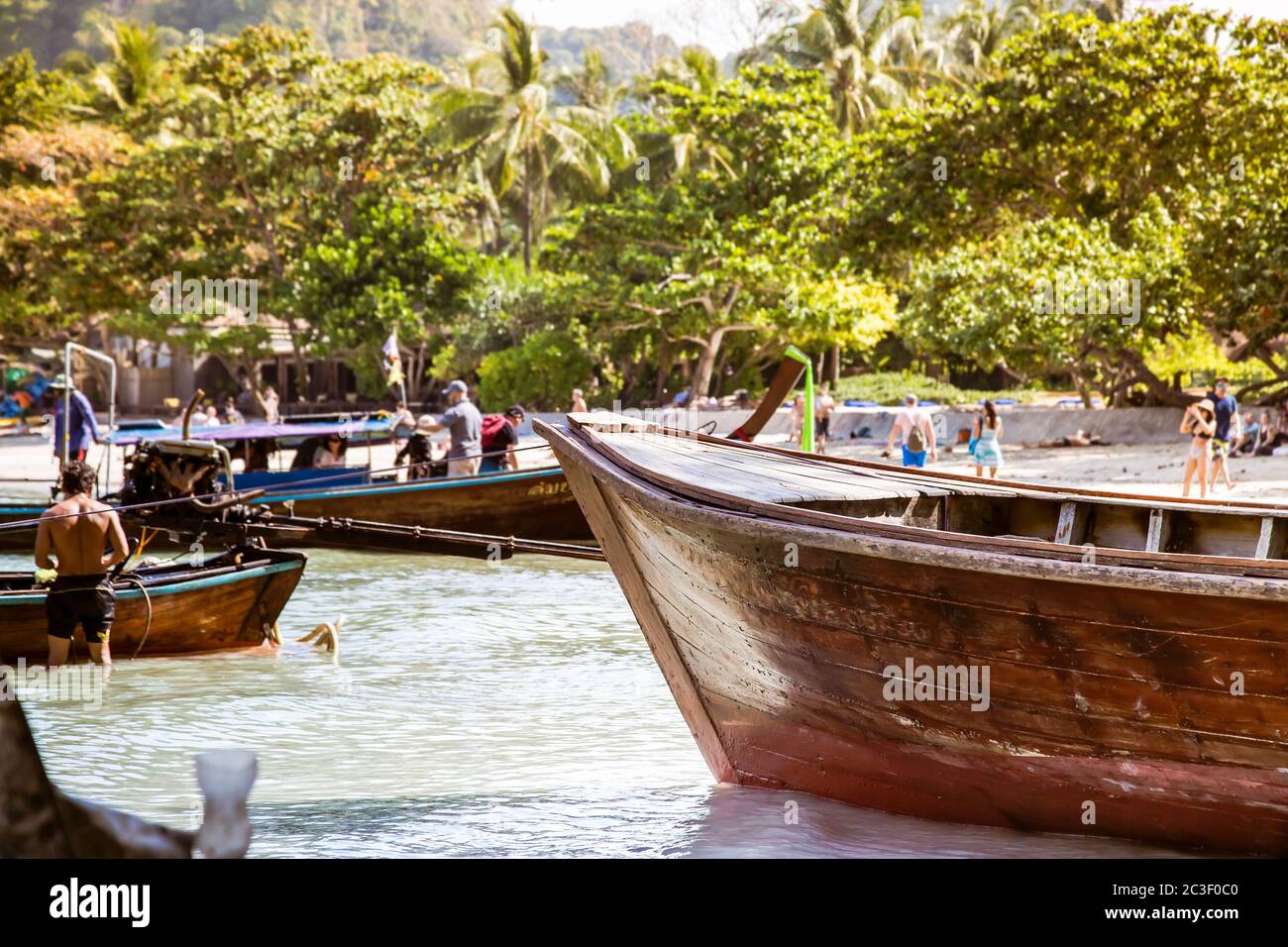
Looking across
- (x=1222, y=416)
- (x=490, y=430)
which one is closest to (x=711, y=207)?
(x=1222, y=416)

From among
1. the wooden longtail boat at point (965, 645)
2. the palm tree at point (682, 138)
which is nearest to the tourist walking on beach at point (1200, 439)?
the wooden longtail boat at point (965, 645)

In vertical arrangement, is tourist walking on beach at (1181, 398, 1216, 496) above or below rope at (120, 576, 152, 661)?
above

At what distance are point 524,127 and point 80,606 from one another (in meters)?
29.7

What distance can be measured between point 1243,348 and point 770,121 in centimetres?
1094

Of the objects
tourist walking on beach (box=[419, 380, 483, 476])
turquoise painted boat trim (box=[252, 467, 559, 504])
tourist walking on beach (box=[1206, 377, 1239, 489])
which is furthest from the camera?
tourist walking on beach (box=[1206, 377, 1239, 489])

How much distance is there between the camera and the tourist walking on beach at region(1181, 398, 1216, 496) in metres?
16.0

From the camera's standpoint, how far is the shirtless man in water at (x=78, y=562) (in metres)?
8.43

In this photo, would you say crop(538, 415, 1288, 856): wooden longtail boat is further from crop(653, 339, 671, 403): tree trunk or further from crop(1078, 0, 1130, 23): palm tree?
crop(1078, 0, 1130, 23): palm tree

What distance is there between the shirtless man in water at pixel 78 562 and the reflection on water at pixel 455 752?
53 cm

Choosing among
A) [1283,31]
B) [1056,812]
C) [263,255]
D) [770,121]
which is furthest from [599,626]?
[263,255]

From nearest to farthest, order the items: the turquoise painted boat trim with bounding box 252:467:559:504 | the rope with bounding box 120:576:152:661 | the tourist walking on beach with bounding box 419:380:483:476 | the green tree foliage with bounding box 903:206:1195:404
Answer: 1. the rope with bounding box 120:576:152:661
2. the turquoise painted boat trim with bounding box 252:467:559:504
3. the tourist walking on beach with bounding box 419:380:483:476
4. the green tree foliage with bounding box 903:206:1195:404

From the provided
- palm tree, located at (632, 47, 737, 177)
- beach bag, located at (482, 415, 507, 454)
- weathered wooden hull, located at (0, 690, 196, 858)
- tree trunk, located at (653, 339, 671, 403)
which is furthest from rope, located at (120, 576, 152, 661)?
palm tree, located at (632, 47, 737, 177)

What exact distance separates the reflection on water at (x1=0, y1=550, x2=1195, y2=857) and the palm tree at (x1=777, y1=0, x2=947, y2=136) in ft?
95.8

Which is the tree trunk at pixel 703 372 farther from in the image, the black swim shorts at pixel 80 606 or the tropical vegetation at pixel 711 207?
the black swim shorts at pixel 80 606
